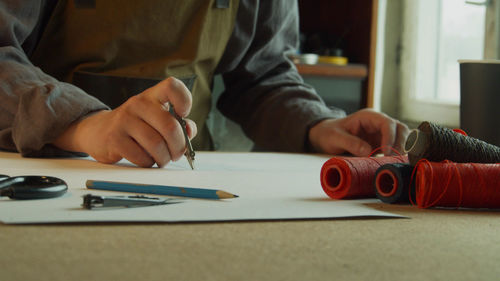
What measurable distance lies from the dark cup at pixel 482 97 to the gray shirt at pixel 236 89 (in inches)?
13.5

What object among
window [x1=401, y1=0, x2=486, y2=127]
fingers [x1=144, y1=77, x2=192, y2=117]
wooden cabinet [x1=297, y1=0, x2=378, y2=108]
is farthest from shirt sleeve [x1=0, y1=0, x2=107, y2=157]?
window [x1=401, y1=0, x2=486, y2=127]

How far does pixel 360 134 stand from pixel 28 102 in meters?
0.58

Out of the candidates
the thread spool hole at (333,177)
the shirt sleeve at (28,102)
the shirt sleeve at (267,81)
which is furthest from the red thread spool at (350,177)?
the shirt sleeve at (267,81)

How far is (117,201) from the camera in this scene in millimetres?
507

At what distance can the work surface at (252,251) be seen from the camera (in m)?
0.35

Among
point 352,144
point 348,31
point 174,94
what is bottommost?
point 352,144

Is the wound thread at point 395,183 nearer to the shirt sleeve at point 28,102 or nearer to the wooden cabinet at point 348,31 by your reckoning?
the shirt sleeve at point 28,102

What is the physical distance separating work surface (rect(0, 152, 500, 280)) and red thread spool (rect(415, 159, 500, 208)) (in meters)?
0.06

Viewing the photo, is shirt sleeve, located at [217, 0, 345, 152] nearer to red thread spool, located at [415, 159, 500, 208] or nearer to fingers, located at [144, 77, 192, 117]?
fingers, located at [144, 77, 192, 117]

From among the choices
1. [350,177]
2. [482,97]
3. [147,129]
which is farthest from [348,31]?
[350,177]

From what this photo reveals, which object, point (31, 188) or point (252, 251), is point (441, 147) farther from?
point (31, 188)

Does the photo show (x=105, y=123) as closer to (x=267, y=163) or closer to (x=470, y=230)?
(x=267, y=163)

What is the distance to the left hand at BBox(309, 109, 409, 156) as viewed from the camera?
40.1 inches

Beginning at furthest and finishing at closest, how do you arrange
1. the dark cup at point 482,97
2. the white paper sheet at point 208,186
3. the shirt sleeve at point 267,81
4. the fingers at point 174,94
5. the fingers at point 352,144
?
the shirt sleeve at point 267,81, the fingers at point 352,144, the dark cup at point 482,97, the fingers at point 174,94, the white paper sheet at point 208,186
